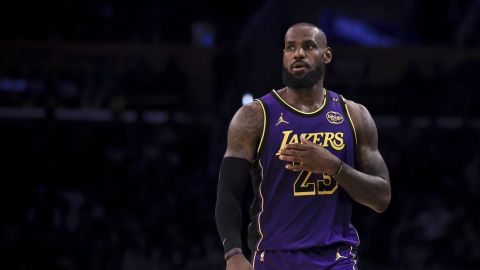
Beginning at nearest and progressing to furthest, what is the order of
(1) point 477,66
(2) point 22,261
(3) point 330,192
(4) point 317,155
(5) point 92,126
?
1. (4) point 317,155
2. (3) point 330,192
3. (2) point 22,261
4. (5) point 92,126
5. (1) point 477,66

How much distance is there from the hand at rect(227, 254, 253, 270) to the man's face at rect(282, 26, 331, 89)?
107 centimetres

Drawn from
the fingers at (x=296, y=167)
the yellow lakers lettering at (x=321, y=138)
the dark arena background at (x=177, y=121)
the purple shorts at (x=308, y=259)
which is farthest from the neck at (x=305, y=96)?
the dark arena background at (x=177, y=121)

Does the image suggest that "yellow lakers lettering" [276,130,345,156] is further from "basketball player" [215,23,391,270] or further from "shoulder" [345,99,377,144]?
"shoulder" [345,99,377,144]

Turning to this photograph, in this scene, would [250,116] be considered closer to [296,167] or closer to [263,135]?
[263,135]

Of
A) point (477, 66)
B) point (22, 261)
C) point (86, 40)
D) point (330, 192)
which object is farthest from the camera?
point (86, 40)

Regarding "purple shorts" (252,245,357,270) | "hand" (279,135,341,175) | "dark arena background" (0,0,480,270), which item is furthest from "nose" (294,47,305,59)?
"dark arena background" (0,0,480,270)

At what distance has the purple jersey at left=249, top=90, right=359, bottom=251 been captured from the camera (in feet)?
14.0

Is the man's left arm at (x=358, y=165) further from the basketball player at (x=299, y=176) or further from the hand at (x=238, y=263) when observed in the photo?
the hand at (x=238, y=263)

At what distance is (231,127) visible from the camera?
170 inches

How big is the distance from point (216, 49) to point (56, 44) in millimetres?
2619

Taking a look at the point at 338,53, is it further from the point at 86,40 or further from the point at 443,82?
the point at 86,40

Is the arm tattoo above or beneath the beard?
beneath

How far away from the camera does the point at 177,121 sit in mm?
11641

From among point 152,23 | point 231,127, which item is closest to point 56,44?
point 152,23
